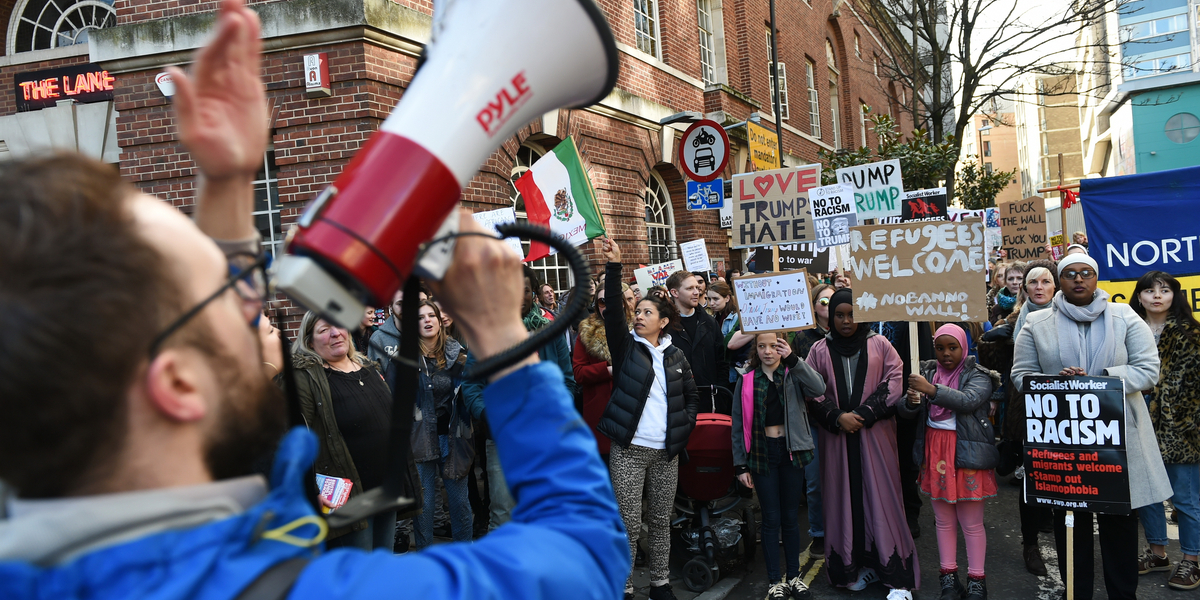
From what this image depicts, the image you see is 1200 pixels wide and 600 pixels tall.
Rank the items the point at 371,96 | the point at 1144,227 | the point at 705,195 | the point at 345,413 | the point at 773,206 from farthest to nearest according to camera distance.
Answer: the point at 705,195 < the point at 371,96 < the point at 773,206 < the point at 1144,227 < the point at 345,413

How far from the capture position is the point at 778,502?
4930 mm

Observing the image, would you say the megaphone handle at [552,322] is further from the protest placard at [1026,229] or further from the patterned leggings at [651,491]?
the protest placard at [1026,229]

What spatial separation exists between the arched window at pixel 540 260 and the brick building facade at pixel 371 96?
3 cm

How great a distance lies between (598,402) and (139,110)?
639cm

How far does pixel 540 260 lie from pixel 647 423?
6240mm

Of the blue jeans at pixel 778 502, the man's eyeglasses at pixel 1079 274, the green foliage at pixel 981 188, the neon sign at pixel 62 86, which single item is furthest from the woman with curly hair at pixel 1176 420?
the green foliage at pixel 981 188

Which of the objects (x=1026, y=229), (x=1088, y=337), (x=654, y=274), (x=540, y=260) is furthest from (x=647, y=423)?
(x=1026, y=229)

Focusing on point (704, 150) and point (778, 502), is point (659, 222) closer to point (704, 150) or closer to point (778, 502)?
point (704, 150)

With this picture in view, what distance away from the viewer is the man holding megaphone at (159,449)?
787 millimetres

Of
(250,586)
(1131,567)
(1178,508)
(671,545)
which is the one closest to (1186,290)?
(1178,508)

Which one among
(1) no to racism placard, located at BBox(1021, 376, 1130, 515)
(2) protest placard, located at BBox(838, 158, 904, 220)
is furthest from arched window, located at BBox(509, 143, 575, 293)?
(1) no to racism placard, located at BBox(1021, 376, 1130, 515)

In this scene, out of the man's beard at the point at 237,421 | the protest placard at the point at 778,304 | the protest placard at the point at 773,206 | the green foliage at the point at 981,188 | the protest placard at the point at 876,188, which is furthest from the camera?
the green foliage at the point at 981,188

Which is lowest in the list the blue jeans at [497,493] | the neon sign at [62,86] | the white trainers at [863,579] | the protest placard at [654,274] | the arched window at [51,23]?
the white trainers at [863,579]

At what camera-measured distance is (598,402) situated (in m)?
5.62
